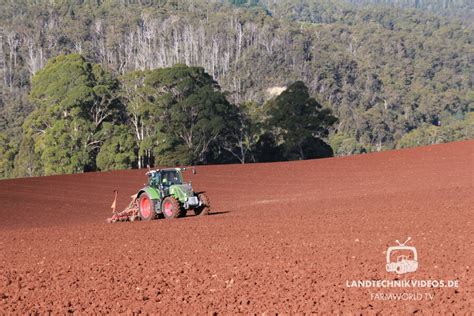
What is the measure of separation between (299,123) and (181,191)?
48.0 meters

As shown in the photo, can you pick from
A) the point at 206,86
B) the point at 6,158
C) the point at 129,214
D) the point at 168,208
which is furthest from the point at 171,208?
the point at 6,158

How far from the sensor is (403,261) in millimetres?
11750

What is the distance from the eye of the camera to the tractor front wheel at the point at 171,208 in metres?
22.4

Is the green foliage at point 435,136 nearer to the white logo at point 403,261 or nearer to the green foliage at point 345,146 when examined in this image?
the green foliage at point 345,146

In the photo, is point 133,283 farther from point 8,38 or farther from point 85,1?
point 85,1

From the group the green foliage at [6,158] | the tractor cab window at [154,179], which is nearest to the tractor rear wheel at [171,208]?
the tractor cab window at [154,179]

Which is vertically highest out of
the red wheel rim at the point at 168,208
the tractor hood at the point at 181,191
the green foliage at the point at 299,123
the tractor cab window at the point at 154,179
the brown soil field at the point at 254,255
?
the green foliage at the point at 299,123

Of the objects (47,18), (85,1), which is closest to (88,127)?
(47,18)

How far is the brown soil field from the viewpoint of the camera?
966 cm

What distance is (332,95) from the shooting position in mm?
133000

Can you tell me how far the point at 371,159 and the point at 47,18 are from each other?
135191 mm

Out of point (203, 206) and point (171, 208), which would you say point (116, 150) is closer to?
point (203, 206)

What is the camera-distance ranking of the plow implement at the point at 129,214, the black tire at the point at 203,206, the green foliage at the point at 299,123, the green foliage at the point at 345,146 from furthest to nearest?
the green foliage at the point at 345,146 → the green foliage at the point at 299,123 → the plow implement at the point at 129,214 → the black tire at the point at 203,206

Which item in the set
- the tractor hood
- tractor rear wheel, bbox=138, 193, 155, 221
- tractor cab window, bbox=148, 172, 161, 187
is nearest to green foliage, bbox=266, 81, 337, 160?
tractor rear wheel, bbox=138, 193, 155, 221
